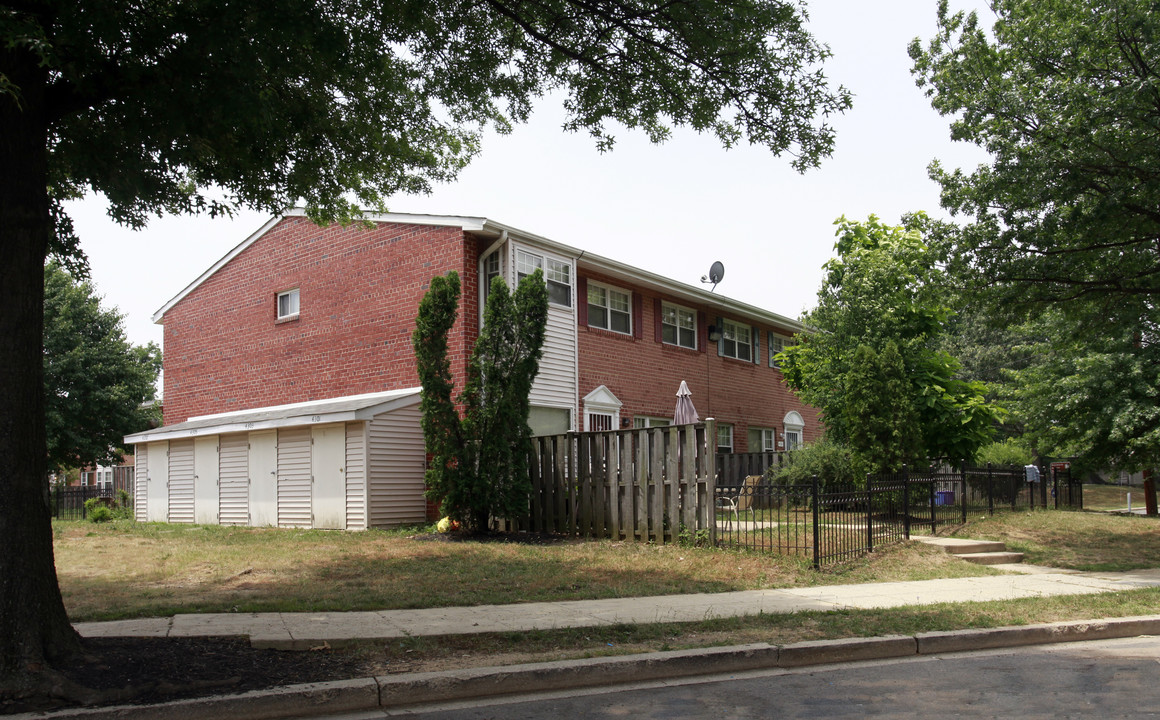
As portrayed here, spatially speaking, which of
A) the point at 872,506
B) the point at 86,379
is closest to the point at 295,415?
the point at 872,506

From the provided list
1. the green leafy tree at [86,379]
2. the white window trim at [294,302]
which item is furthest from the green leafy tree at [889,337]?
the green leafy tree at [86,379]

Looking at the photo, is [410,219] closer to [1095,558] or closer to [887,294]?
[887,294]

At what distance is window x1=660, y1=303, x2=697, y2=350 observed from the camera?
76.2 ft

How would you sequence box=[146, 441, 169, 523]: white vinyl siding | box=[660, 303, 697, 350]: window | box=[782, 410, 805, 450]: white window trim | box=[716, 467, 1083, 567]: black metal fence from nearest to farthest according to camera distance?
box=[716, 467, 1083, 567]: black metal fence < box=[146, 441, 169, 523]: white vinyl siding < box=[660, 303, 697, 350]: window < box=[782, 410, 805, 450]: white window trim

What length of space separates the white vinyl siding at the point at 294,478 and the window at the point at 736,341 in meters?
12.8

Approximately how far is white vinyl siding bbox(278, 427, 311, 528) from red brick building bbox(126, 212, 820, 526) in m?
0.17

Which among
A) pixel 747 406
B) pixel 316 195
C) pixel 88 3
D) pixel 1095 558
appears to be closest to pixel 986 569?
pixel 1095 558

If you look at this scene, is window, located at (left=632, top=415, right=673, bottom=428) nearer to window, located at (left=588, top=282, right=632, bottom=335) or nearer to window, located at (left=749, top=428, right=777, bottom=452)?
window, located at (left=588, top=282, right=632, bottom=335)

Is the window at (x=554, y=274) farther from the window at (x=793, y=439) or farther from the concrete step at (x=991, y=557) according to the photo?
the window at (x=793, y=439)

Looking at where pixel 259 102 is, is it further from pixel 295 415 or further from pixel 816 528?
pixel 295 415

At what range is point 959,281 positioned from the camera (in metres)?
15.1

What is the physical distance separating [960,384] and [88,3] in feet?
66.8

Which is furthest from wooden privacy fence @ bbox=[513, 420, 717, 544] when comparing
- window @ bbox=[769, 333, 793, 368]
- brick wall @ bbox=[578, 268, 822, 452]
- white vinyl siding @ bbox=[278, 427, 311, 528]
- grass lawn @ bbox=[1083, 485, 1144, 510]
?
grass lawn @ bbox=[1083, 485, 1144, 510]

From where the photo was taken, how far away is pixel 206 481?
20.3 meters
